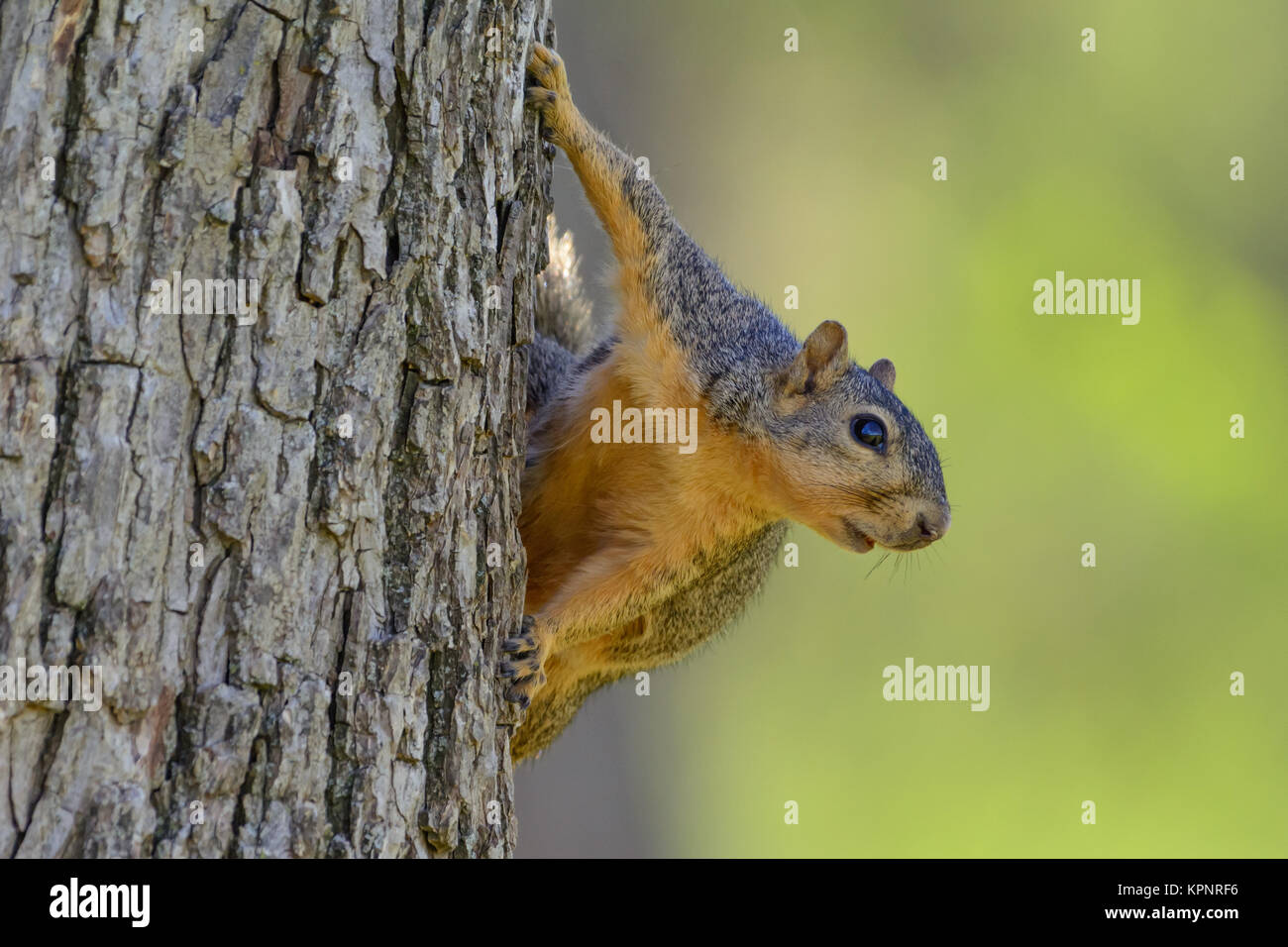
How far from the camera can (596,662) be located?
5.06 m

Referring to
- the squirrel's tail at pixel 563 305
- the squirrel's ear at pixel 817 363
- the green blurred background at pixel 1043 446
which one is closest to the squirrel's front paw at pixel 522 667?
the squirrel's ear at pixel 817 363

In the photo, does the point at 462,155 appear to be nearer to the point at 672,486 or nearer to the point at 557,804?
the point at 672,486

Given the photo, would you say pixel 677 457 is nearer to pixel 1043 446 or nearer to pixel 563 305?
pixel 563 305

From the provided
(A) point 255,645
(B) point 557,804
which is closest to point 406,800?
(A) point 255,645

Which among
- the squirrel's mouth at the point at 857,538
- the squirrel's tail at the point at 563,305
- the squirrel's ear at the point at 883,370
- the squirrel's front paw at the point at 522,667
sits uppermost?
the squirrel's tail at the point at 563,305

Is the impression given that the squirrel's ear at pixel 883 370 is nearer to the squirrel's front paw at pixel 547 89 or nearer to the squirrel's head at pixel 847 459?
the squirrel's head at pixel 847 459

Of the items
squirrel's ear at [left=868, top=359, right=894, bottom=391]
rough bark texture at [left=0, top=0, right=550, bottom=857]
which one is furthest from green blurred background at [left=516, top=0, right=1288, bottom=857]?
rough bark texture at [left=0, top=0, right=550, bottom=857]

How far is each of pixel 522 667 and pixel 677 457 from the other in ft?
4.06

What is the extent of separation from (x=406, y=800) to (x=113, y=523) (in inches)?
38.0

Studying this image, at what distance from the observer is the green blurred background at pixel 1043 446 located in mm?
10648

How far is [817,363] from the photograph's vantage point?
461cm

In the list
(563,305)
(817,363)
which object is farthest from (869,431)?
(563,305)

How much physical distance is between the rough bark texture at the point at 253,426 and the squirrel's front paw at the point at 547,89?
527mm

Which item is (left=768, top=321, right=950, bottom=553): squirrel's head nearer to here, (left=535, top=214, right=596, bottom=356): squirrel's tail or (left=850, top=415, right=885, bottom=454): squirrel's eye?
(left=850, top=415, right=885, bottom=454): squirrel's eye
